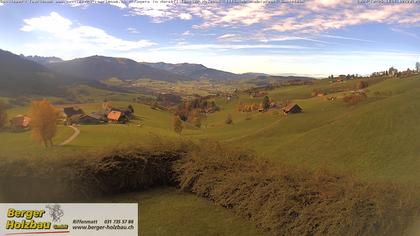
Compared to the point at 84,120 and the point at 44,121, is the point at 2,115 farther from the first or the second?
the point at 84,120

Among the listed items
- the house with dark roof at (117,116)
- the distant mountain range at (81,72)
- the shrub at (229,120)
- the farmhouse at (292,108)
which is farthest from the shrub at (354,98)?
the house with dark roof at (117,116)

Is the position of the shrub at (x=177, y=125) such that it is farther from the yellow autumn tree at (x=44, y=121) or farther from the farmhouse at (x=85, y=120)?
the yellow autumn tree at (x=44, y=121)

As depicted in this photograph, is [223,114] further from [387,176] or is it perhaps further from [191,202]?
[387,176]

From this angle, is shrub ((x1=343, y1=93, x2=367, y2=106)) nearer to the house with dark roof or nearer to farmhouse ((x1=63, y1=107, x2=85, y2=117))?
the house with dark roof

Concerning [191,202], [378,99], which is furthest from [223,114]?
[378,99]

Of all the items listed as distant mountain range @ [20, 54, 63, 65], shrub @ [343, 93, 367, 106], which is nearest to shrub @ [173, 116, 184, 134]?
distant mountain range @ [20, 54, 63, 65]

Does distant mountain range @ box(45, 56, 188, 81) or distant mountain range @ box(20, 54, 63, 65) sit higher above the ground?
distant mountain range @ box(20, 54, 63, 65)
